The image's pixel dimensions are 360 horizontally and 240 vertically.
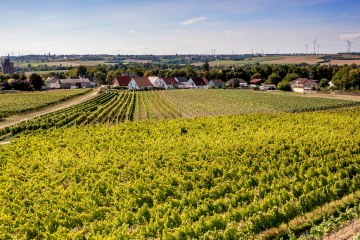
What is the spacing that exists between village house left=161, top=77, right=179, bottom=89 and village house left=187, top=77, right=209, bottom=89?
16.3ft

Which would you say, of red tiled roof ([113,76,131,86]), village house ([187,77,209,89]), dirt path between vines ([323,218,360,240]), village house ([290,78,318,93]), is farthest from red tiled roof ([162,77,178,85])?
dirt path between vines ([323,218,360,240])

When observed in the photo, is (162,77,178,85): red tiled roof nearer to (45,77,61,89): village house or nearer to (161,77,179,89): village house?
(161,77,179,89): village house

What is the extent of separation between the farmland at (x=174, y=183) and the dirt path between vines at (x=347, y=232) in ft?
5.06

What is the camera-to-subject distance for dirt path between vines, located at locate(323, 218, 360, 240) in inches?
621

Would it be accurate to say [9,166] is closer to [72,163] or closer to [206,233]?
[72,163]

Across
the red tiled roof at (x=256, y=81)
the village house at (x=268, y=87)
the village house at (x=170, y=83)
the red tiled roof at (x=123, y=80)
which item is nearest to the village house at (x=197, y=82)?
the village house at (x=170, y=83)

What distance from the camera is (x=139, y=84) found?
11625 cm

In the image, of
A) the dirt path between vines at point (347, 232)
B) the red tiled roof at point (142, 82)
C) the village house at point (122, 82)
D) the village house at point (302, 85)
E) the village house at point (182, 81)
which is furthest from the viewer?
the village house at point (182, 81)

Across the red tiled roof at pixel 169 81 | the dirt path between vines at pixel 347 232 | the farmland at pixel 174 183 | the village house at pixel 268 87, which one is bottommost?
the dirt path between vines at pixel 347 232

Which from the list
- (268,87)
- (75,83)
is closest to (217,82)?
(268,87)

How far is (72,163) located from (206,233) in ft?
50.8

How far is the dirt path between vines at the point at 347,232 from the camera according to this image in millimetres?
15773

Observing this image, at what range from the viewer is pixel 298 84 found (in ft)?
371

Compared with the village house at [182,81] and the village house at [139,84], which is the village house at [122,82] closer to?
the village house at [139,84]
